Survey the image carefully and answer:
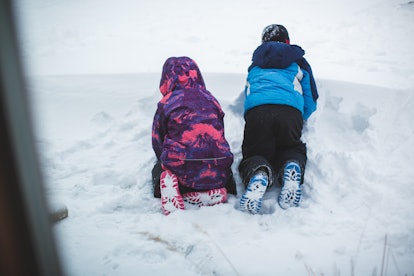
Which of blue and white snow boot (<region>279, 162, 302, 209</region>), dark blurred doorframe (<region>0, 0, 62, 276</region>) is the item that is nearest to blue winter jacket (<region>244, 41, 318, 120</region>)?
blue and white snow boot (<region>279, 162, 302, 209</region>)

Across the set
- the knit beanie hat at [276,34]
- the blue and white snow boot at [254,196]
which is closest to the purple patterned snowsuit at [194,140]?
the blue and white snow boot at [254,196]

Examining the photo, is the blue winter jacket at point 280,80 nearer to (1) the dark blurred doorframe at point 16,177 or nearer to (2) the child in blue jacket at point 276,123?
(2) the child in blue jacket at point 276,123

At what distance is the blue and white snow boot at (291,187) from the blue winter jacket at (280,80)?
0.48 m

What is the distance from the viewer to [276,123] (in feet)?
6.61

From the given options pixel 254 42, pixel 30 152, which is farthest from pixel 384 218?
pixel 254 42

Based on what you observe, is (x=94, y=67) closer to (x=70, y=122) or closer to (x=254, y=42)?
(x=70, y=122)

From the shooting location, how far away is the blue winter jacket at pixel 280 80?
6.84ft

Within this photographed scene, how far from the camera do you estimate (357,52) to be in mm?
4023

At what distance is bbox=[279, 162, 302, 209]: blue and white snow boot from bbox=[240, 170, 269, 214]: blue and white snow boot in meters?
0.14

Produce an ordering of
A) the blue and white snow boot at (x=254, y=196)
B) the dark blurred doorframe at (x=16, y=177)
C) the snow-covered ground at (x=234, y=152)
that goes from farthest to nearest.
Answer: the blue and white snow boot at (x=254, y=196) < the snow-covered ground at (x=234, y=152) < the dark blurred doorframe at (x=16, y=177)

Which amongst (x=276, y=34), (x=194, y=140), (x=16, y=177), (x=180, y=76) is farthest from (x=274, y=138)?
(x=16, y=177)

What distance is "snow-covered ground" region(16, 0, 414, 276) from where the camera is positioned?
141 cm

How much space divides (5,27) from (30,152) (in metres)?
0.25

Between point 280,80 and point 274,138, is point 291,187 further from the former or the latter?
point 280,80
